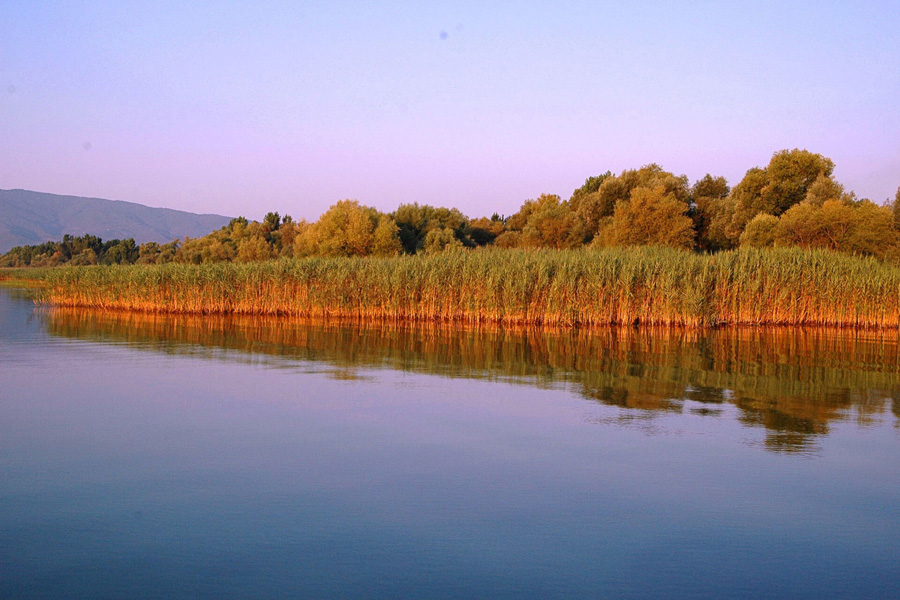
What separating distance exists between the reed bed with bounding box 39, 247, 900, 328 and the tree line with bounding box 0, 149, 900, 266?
452 centimetres

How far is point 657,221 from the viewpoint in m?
39.3

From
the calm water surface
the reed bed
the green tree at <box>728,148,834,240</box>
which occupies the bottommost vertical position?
the calm water surface

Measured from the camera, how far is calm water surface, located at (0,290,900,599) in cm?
443

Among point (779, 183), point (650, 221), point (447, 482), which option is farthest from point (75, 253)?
point (447, 482)

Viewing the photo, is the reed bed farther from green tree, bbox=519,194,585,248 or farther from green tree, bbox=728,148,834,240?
green tree, bbox=519,194,585,248

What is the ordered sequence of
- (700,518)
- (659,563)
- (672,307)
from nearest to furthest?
1. (659,563)
2. (700,518)
3. (672,307)

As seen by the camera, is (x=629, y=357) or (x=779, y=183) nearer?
(x=629, y=357)

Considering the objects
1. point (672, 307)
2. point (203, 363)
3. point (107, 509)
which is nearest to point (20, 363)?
point (203, 363)

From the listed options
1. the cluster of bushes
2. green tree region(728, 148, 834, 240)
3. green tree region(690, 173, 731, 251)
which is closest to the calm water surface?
green tree region(728, 148, 834, 240)

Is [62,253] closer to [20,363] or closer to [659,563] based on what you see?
[20,363]

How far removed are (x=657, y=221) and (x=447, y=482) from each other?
35.3m

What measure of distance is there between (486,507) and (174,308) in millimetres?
22887

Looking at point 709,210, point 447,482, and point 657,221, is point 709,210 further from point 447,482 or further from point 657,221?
point 447,482

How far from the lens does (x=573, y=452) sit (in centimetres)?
711
